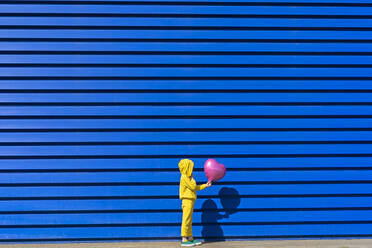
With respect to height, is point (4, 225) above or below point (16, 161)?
below

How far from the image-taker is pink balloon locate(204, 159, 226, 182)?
4.37m

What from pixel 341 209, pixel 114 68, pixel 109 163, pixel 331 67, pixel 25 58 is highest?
pixel 25 58

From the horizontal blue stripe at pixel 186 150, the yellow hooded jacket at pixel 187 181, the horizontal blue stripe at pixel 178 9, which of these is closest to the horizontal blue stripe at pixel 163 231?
the yellow hooded jacket at pixel 187 181

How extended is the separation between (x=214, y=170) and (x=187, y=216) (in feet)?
2.46

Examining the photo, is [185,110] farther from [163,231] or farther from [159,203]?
[163,231]

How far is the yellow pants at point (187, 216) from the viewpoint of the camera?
4387 millimetres

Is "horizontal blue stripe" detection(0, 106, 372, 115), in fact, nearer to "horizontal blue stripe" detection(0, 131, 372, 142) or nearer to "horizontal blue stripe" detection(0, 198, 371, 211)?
"horizontal blue stripe" detection(0, 131, 372, 142)

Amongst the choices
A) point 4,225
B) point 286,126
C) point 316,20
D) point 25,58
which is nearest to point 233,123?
point 286,126

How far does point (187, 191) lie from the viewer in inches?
173

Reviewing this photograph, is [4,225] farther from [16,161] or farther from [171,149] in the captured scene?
[171,149]

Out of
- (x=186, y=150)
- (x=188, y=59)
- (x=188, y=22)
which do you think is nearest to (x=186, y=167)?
(x=186, y=150)

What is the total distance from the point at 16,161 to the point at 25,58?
5.05 ft

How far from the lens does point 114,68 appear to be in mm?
4734

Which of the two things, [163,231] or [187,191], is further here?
[163,231]
